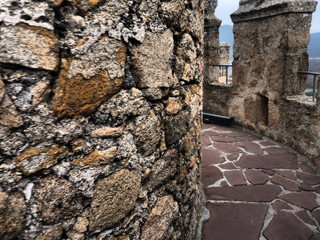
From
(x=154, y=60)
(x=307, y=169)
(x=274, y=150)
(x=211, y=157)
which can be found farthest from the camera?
(x=274, y=150)

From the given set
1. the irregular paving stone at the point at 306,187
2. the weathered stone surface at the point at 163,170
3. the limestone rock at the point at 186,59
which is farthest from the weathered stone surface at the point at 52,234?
the irregular paving stone at the point at 306,187

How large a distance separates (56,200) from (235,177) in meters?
2.46

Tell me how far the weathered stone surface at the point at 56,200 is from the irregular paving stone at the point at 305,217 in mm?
2136

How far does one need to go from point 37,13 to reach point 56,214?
0.66 meters

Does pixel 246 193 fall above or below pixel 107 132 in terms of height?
below

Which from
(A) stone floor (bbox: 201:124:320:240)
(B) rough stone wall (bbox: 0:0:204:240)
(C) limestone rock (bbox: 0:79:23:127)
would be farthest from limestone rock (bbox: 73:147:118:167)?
(A) stone floor (bbox: 201:124:320:240)

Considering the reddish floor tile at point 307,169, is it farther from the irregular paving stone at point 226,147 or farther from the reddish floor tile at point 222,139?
the reddish floor tile at point 222,139

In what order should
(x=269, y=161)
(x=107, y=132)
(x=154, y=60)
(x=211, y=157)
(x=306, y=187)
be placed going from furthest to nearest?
1. (x=211, y=157)
2. (x=269, y=161)
3. (x=306, y=187)
4. (x=154, y=60)
5. (x=107, y=132)

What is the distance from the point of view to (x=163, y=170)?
4.27 feet

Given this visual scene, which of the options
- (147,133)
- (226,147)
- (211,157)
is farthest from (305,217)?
(147,133)

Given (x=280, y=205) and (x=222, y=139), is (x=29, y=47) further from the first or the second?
(x=222, y=139)

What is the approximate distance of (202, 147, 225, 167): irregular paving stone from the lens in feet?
10.7

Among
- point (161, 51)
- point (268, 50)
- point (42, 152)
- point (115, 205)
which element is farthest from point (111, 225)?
point (268, 50)

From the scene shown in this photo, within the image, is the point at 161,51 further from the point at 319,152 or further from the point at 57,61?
the point at 319,152
